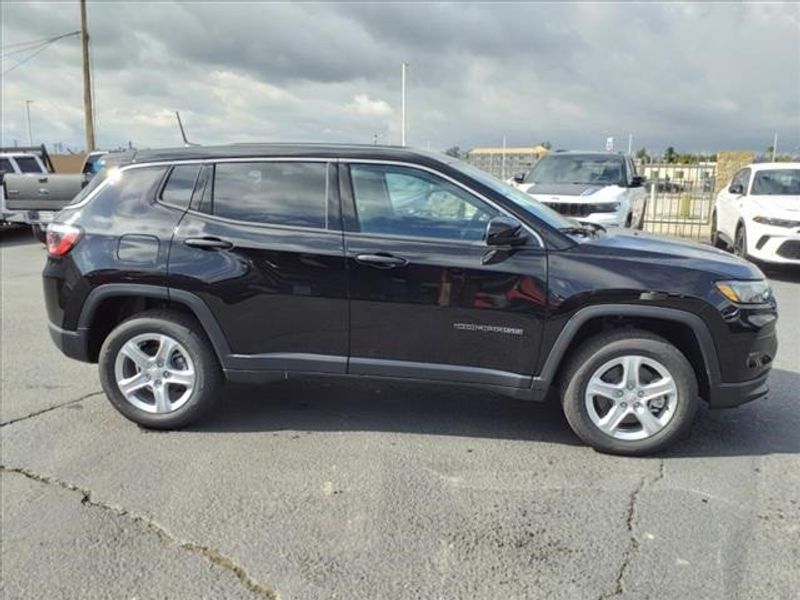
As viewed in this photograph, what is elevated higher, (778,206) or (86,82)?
(86,82)

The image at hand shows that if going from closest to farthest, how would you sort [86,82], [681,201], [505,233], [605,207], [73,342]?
[505,233]
[73,342]
[605,207]
[681,201]
[86,82]

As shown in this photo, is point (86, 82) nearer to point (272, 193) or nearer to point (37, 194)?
point (37, 194)

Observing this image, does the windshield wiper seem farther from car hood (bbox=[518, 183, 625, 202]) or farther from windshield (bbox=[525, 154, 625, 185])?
windshield (bbox=[525, 154, 625, 185])

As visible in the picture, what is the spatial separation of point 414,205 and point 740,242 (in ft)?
25.8

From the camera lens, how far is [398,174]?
3.77 meters

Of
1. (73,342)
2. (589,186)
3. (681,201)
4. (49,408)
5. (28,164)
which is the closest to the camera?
(73,342)

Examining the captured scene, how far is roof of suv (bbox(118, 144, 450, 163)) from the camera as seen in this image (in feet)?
12.5

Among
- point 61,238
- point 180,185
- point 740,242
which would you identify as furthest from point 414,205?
point 740,242

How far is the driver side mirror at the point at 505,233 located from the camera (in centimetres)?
347

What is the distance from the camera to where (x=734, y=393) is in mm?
3555

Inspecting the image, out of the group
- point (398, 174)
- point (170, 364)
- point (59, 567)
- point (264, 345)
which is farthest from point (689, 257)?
point (59, 567)

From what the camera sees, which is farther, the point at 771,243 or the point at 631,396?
the point at 771,243

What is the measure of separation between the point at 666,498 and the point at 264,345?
2.36 m

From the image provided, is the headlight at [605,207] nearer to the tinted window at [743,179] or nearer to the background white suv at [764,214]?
the background white suv at [764,214]
